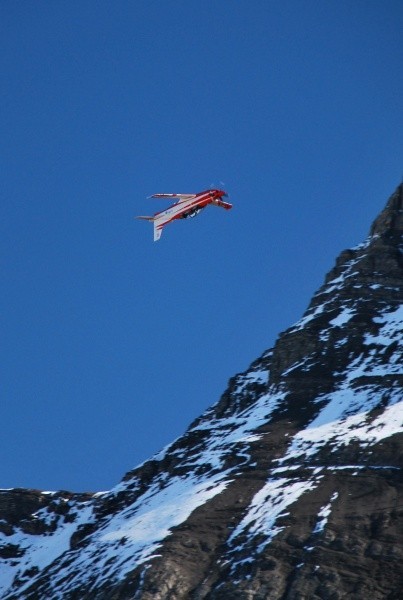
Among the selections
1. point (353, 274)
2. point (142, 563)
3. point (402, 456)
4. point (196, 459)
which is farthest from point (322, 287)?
point (142, 563)

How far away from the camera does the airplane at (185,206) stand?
13650 centimetres

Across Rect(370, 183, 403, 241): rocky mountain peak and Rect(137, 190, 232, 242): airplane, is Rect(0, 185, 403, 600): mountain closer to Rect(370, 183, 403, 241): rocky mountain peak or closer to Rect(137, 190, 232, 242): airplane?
Rect(370, 183, 403, 241): rocky mountain peak

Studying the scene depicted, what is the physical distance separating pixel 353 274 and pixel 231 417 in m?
32.3

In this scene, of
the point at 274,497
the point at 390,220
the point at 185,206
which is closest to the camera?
the point at 274,497

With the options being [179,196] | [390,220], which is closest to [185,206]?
[179,196]

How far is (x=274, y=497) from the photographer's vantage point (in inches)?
5020

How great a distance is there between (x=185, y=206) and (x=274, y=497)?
108 ft

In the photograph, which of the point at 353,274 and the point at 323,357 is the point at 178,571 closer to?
the point at 323,357

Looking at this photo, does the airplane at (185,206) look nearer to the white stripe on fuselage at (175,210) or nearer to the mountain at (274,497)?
the white stripe on fuselage at (175,210)

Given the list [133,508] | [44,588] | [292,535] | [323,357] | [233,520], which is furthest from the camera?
[323,357]

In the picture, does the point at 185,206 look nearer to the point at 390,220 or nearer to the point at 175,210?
the point at 175,210

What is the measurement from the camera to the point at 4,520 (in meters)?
175

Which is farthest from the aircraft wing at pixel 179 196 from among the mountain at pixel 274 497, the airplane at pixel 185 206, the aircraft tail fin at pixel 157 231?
the mountain at pixel 274 497

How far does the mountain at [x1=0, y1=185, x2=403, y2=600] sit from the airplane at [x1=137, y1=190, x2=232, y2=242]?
2601 cm
